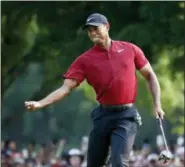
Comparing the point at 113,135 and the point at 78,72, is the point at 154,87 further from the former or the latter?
the point at 78,72

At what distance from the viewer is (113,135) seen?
36.4 ft

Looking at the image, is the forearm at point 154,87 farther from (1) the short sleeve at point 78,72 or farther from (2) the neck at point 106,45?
(1) the short sleeve at point 78,72

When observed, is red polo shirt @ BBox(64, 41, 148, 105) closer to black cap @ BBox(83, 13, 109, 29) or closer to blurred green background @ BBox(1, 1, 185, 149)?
black cap @ BBox(83, 13, 109, 29)

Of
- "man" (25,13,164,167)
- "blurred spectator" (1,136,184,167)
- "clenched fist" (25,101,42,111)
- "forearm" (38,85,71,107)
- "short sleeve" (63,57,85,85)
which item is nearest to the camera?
"clenched fist" (25,101,42,111)

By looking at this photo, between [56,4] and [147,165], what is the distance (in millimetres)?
6373

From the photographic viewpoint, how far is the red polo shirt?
10914 mm

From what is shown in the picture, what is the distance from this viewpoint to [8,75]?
30281 mm

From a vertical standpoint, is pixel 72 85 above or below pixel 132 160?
above

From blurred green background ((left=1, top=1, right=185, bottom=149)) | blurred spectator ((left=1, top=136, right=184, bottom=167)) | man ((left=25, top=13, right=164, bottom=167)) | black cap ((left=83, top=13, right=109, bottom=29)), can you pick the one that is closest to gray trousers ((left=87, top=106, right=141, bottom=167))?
man ((left=25, top=13, right=164, bottom=167))

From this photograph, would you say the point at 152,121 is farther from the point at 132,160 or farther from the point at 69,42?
the point at 132,160

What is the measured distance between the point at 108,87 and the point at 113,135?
0.55m

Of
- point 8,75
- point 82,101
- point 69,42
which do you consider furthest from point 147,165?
point 82,101

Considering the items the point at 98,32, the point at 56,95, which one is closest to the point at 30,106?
the point at 56,95

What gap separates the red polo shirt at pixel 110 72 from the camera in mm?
10914
